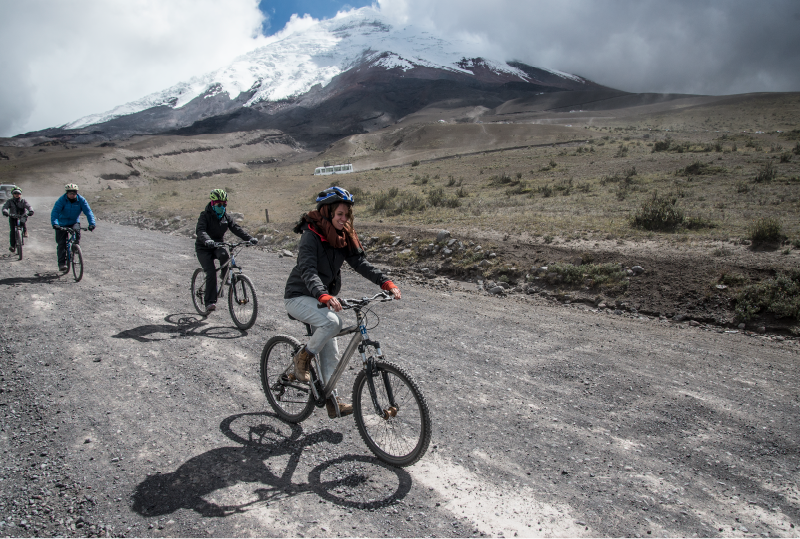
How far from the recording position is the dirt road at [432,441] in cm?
321

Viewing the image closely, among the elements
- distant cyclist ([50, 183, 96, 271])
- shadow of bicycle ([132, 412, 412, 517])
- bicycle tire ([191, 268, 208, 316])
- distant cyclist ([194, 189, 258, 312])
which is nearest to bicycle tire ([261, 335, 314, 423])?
shadow of bicycle ([132, 412, 412, 517])

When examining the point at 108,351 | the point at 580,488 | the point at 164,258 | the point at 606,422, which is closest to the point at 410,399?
the point at 580,488

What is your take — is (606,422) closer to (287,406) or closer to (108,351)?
(287,406)

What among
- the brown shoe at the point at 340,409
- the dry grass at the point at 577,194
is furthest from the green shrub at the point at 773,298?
the brown shoe at the point at 340,409

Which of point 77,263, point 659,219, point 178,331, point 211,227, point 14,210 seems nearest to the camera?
Answer: point 178,331

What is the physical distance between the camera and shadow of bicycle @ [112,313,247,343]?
6512 mm

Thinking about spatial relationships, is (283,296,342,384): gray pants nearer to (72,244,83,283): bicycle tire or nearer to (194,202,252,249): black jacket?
(194,202,252,249): black jacket

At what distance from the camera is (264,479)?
358 cm

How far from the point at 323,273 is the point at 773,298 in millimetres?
7707

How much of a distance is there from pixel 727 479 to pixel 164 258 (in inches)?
509

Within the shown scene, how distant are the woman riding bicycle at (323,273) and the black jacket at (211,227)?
3766 mm

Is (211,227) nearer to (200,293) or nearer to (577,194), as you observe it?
(200,293)

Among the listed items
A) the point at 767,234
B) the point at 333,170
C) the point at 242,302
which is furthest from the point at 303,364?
the point at 333,170

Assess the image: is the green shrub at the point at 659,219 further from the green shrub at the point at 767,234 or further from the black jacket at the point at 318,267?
the black jacket at the point at 318,267
